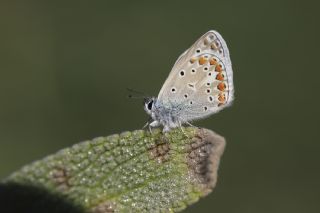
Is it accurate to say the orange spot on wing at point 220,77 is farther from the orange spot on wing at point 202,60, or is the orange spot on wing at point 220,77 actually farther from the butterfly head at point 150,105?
the butterfly head at point 150,105

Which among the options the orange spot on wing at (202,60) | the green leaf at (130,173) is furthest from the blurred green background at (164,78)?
the green leaf at (130,173)

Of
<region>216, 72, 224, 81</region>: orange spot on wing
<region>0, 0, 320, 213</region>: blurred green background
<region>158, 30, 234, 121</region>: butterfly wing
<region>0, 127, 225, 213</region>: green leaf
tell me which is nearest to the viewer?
<region>0, 127, 225, 213</region>: green leaf

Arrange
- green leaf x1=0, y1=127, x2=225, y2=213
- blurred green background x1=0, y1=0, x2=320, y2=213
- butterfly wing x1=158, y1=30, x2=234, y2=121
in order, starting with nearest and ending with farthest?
green leaf x1=0, y1=127, x2=225, y2=213
butterfly wing x1=158, y1=30, x2=234, y2=121
blurred green background x1=0, y1=0, x2=320, y2=213

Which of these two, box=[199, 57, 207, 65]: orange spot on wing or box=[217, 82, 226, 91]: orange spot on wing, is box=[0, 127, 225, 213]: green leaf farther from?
box=[217, 82, 226, 91]: orange spot on wing

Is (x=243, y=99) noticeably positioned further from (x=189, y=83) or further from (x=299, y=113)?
(x=189, y=83)

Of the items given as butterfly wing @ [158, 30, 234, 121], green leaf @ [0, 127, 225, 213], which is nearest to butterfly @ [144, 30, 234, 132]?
butterfly wing @ [158, 30, 234, 121]

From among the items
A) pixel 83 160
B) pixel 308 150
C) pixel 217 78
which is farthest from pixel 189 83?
pixel 308 150
